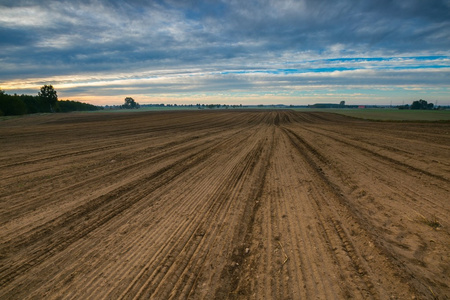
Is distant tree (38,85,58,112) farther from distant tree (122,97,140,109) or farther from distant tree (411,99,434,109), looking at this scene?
distant tree (411,99,434,109)

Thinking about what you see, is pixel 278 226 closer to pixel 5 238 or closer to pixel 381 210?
pixel 381 210

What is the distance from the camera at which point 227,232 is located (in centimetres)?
426

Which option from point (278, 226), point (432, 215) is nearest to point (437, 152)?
point (432, 215)

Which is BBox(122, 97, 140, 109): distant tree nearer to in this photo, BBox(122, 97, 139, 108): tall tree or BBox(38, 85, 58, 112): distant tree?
BBox(122, 97, 139, 108): tall tree

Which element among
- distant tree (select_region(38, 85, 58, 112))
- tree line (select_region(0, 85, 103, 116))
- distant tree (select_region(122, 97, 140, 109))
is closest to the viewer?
tree line (select_region(0, 85, 103, 116))

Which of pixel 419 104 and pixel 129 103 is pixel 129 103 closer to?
pixel 129 103

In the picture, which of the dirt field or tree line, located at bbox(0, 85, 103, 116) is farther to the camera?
tree line, located at bbox(0, 85, 103, 116)

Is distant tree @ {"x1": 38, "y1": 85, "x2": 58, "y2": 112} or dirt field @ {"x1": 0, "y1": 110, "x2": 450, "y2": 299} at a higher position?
distant tree @ {"x1": 38, "y1": 85, "x2": 58, "y2": 112}

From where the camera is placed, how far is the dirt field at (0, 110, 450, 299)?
299cm

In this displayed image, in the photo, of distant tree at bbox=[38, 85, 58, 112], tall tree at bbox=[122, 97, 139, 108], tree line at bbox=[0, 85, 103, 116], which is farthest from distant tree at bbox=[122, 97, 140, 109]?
distant tree at bbox=[38, 85, 58, 112]

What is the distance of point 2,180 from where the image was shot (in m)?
7.27

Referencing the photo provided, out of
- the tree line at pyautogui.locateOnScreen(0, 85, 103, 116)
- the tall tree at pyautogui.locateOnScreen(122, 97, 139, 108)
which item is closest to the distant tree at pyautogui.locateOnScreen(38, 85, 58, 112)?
the tree line at pyautogui.locateOnScreen(0, 85, 103, 116)

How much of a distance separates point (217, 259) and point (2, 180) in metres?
8.01

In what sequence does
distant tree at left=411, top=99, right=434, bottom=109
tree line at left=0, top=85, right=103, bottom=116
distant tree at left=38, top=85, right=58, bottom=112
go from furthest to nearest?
1. distant tree at left=411, top=99, right=434, bottom=109
2. distant tree at left=38, top=85, right=58, bottom=112
3. tree line at left=0, top=85, right=103, bottom=116
